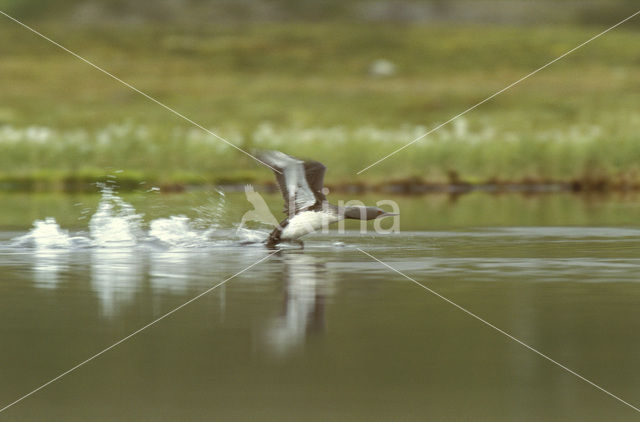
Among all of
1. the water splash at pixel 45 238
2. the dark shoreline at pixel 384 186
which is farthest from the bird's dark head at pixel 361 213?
the dark shoreline at pixel 384 186

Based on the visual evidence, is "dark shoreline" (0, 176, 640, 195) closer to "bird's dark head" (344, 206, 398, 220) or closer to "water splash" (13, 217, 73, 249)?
"water splash" (13, 217, 73, 249)

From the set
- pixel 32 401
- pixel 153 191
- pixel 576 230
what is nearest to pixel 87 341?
pixel 32 401

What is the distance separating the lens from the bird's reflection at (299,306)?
9.83 meters

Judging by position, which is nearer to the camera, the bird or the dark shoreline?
the bird

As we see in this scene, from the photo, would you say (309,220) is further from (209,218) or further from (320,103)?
(320,103)

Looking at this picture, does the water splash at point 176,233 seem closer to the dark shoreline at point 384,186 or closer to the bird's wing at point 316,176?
the bird's wing at point 316,176

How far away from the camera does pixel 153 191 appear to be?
34.7 metres

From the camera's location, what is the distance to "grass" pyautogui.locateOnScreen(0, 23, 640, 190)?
38.1m

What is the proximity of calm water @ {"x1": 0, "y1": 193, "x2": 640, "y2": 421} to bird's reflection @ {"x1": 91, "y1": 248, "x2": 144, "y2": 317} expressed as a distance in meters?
0.04

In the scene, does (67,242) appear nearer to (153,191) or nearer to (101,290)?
(101,290)

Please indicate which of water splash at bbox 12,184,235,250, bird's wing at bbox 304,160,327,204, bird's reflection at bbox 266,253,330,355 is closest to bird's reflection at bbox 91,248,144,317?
water splash at bbox 12,184,235,250

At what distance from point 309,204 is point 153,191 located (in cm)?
1863

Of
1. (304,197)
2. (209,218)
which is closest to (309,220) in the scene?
(304,197)

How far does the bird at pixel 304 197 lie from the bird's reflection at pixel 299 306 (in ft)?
2.66
